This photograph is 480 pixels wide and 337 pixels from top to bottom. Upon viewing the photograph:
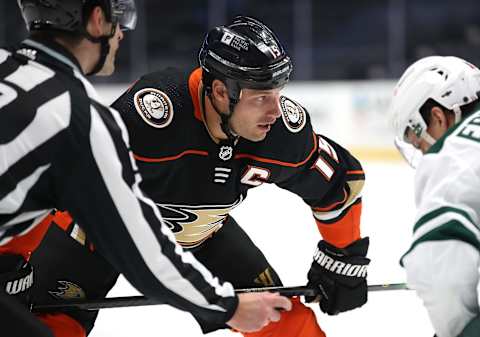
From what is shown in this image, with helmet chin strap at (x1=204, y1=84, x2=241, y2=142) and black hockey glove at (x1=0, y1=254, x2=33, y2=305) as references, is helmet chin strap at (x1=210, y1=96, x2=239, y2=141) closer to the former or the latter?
helmet chin strap at (x1=204, y1=84, x2=241, y2=142)

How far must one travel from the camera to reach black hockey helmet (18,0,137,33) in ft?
5.54

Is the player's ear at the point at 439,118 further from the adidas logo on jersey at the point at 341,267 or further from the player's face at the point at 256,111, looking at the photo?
the adidas logo on jersey at the point at 341,267

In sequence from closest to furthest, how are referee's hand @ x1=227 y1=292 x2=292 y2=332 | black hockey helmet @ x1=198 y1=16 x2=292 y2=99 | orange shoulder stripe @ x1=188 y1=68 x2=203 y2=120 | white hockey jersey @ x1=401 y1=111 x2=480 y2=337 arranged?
white hockey jersey @ x1=401 y1=111 x2=480 y2=337 → referee's hand @ x1=227 y1=292 x2=292 y2=332 → black hockey helmet @ x1=198 y1=16 x2=292 y2=99 → orange shoulder stripe @ x1=188 y1=68 x2=203 y2=120

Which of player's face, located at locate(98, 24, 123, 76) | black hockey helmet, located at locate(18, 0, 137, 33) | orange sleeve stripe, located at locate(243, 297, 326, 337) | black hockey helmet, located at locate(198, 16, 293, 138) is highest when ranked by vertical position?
black hockey helmet, located at locate(18, 0, 137, 33)

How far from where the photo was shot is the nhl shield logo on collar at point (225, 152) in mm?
2352

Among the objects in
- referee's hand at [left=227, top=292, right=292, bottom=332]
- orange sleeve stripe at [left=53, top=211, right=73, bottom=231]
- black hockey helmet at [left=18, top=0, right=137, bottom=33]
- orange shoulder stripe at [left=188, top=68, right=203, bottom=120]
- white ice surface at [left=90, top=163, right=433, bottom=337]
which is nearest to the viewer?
black hockey helmet at [left=18, top=0, right=137, bottom=33]

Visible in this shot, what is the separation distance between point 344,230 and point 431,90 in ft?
2.68

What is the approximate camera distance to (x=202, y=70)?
7.63 feet

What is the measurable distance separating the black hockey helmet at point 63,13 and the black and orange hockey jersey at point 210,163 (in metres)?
0.54

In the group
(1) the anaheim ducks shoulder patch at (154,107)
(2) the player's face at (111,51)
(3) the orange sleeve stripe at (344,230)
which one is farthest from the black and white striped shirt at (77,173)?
(3) the orange sleeve stripe at (344,230)

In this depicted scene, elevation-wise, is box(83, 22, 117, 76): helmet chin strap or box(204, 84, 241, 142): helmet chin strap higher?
box(83, 22, 117, 76): helmet chin strap

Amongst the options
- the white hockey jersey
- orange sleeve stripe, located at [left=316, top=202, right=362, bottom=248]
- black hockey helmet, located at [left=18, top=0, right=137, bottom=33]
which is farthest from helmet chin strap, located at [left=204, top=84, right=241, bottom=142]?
the white hockey jersey

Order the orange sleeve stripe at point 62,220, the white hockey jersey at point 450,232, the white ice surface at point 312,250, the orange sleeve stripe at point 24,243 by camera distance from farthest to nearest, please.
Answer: the white ice surface at point 312,250 < the orange sleeve stripe at point 62,220 < the orange sleeve stripe at point 24,243 < the white hockey jersey at point 450,232

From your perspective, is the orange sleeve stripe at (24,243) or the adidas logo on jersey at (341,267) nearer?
the orange sleeve stripe at (24,243)
